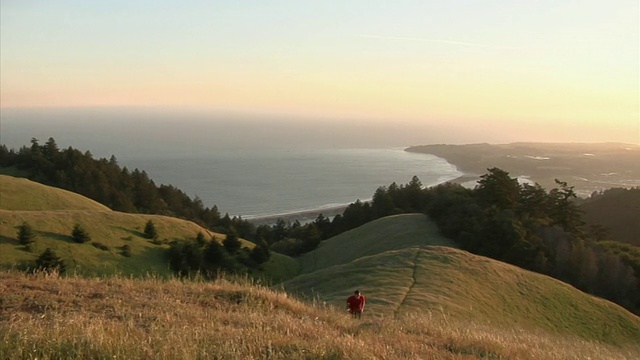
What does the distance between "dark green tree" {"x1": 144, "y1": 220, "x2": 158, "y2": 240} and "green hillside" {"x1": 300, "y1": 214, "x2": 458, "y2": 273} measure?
12.8m

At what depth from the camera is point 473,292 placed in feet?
65.4

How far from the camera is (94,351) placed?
152 inches

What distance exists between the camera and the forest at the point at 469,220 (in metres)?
32.9

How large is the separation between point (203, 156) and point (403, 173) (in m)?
69.7

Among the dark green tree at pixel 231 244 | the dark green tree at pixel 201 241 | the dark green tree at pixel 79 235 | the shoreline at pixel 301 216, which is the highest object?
the dark green tree at pixel 79 235

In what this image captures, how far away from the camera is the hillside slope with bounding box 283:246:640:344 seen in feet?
56.3

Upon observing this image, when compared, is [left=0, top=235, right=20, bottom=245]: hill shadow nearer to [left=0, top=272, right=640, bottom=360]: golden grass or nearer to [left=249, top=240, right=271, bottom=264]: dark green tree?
[left=249, top=240, right=271, bottom=264]: dark green tree

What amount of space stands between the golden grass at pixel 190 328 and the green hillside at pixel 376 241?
30.8 m

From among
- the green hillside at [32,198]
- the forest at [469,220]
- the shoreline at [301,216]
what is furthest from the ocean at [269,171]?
the green hillside at [32,198]

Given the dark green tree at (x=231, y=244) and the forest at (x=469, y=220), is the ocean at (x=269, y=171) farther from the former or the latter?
the dark green tree at (x=231, y=244)

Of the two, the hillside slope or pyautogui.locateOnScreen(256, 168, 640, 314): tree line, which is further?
pyautogui.locateOnScreen(256, 168, 640, 314): tree line

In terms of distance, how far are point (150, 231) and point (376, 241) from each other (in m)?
18.6

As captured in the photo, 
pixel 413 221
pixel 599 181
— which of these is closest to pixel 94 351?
pixel 413 221

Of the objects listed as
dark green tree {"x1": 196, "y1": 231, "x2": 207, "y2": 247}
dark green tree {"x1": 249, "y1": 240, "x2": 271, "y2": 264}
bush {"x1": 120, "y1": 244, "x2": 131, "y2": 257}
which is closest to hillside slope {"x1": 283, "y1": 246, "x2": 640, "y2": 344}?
bush {"x1": 120, "y1": 244, "x2": 131, "y2": 257}
